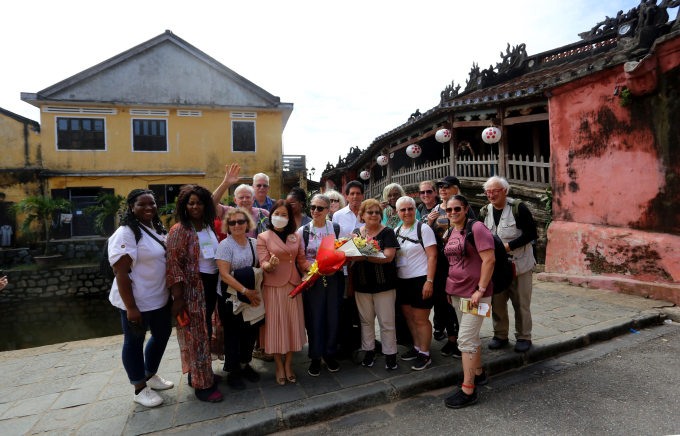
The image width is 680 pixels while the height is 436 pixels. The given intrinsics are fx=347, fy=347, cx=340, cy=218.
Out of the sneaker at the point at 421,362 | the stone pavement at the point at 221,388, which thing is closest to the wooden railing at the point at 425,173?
the stone pavement at the point at 221,388

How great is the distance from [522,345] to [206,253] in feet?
12.0

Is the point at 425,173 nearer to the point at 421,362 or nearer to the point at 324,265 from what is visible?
the point at 421,362

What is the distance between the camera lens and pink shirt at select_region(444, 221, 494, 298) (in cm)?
323

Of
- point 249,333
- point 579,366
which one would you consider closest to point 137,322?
point 249,333

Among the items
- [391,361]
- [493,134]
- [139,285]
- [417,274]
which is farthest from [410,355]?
[493,134]

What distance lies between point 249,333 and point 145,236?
138 centimetres

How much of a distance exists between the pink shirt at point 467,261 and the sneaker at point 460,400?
88 centimetres

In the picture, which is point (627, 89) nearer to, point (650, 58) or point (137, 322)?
point (650, 58)

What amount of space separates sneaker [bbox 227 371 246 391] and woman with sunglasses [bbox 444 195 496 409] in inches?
77.1

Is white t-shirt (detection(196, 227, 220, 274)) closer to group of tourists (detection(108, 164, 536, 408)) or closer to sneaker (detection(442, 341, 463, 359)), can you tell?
group of tourists (detection(108, 164, 536, 408))

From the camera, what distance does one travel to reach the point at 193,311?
3182mm

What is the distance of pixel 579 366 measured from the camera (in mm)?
3840

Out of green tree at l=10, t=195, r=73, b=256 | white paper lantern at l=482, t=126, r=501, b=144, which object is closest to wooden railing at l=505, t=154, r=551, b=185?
white paper lantern at l=482, t=126, r=501, b=144

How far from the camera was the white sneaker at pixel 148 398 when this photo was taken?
3135 millimetres
